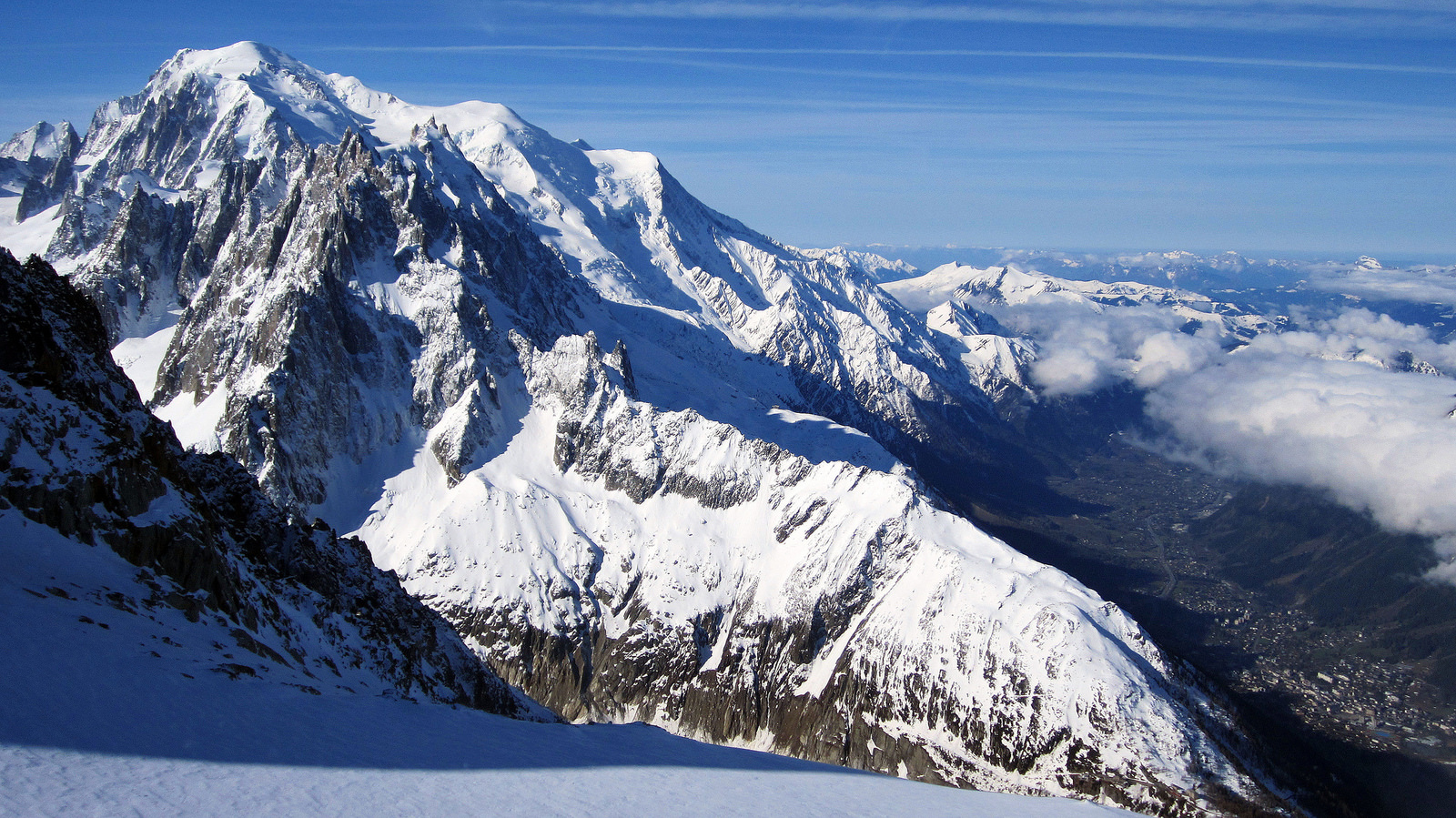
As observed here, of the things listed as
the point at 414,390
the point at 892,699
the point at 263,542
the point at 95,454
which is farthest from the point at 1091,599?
the point at 414,390

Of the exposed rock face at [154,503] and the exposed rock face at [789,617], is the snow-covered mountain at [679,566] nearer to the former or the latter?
the exposed rock face at [789,617]

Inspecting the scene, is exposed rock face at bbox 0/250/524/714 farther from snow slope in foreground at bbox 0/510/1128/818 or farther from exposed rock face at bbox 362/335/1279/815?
exposed rock face at bbox 362/335/1279/815

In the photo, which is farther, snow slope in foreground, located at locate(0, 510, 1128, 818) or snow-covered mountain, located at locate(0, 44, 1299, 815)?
snow-covered mountain, located at locate(0, 44, 1299, 815)

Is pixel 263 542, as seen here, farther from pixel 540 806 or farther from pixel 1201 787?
pixel 1201 787

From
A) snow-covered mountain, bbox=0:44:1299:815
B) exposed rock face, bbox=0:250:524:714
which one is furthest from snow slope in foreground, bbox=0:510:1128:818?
snow-covered mountain, bbox=0:44:1299:815

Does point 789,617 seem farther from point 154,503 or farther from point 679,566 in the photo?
point 154,503

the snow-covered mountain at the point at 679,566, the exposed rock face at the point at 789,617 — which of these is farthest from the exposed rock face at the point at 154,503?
the snow-covered mountain at the point at 679,566

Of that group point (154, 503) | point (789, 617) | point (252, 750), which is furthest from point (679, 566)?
point (252, 750)
